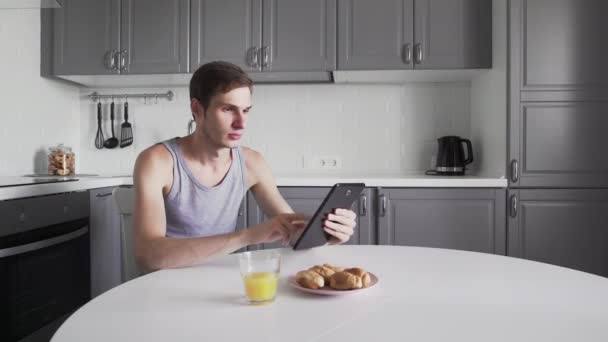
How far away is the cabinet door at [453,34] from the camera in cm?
280

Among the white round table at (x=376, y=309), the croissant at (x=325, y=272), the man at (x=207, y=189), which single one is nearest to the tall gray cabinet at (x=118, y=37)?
the man at (x=207, y=189)

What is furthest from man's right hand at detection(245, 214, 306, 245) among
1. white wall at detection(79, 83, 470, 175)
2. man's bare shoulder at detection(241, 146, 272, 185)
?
white wall at detection(79, 83, 470, 175)

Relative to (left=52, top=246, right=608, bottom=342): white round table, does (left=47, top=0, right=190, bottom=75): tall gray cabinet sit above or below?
above

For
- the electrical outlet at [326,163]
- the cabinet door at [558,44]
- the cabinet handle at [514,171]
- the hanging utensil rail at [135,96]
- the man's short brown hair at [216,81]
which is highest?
the cabinet door at [558,44]

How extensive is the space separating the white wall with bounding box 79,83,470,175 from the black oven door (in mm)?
1099

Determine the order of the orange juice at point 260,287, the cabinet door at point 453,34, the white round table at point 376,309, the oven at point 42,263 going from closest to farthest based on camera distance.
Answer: the white round table at point 376,309 → the orange juice at point 260,287 → the oven at point 42,263 → the cabinet door at point 453,34

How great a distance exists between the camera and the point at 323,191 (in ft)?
8.82

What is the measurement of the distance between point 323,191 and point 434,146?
913 mm

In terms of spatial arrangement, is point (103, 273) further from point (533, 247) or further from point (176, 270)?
point (533, 247)

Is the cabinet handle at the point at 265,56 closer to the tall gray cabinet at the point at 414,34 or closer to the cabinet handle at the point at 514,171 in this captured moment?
the tall gray cabinet at the point at 414,34

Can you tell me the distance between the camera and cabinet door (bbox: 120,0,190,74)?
A: 2.96 m

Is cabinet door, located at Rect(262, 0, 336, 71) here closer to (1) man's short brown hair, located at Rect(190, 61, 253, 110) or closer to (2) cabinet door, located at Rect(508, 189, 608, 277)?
(2) cabinet door, located at Rect(508, 189, 608, 277)

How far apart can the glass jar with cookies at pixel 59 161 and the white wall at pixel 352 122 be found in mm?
583

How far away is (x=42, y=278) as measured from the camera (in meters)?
2.21
